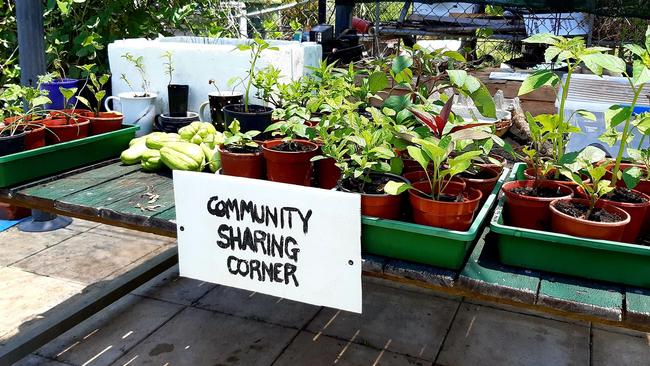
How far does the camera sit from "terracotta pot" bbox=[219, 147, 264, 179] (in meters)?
1.47

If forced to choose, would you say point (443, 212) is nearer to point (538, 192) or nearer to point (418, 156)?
point (418, 156)

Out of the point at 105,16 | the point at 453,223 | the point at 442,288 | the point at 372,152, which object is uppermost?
the point at 105,16

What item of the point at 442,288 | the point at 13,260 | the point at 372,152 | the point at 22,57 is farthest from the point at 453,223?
the point at 13,260

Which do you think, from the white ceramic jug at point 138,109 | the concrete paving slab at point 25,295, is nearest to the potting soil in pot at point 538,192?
the white ceramic jug at point 138,109

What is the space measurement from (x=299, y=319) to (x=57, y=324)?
38.2 inches

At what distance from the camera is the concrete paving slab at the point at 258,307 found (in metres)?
2.49

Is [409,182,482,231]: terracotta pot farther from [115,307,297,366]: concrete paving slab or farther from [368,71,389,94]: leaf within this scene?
[115,307,297,366]: concrete paving slab

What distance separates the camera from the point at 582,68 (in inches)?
123

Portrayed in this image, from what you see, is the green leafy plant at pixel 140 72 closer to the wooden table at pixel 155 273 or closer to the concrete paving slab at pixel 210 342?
the wooden table at pixel 155 273

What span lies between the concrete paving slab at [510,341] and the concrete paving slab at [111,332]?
1223 millimetres

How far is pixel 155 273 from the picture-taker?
2.36 m

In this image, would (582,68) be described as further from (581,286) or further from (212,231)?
(212,231)

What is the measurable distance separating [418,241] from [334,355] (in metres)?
1.17

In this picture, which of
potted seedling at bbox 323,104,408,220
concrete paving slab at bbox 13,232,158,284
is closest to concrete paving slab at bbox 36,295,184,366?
concrete paving slab at bbox 13,232,158,284
